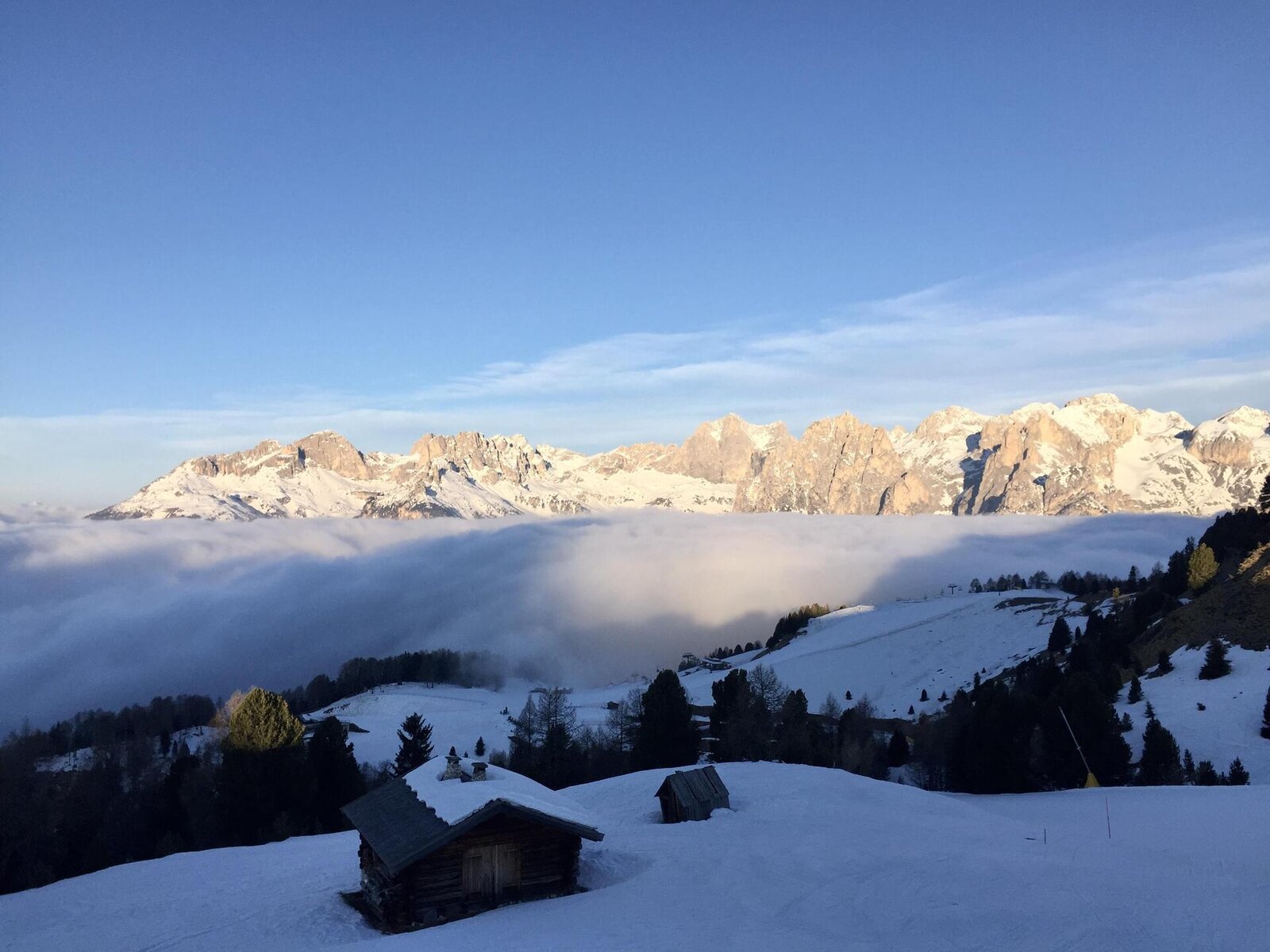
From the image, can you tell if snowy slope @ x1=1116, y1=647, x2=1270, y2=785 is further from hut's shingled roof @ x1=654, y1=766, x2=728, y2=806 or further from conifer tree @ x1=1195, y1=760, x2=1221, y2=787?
hut's shingled roof @ x1=654, y1=766, x2=728, y2=806

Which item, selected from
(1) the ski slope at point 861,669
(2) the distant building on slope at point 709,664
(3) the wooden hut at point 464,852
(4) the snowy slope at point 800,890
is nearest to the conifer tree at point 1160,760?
(4) the snowy slope at point 800,890

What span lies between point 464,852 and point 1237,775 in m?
36.3

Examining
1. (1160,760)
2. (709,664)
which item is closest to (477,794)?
(1160,760)

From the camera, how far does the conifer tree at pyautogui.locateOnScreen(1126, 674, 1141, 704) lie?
54.3m

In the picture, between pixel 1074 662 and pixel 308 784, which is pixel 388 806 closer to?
pixel 308 784

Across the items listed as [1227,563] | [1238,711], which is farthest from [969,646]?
[1238,711]

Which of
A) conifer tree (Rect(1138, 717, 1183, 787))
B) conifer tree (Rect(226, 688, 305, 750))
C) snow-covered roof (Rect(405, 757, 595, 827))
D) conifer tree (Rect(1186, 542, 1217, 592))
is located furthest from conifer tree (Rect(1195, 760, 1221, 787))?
conifer tree (Rect(226, 688, 305, 750))

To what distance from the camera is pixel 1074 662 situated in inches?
2749

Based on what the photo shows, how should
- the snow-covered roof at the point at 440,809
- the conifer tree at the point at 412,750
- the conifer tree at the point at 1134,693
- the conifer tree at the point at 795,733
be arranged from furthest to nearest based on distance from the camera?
the conifer tree at the point at 412,750, the conifer tree at the point at 795,733, the conifer tree at the point at 1134,693, the snow-covered roof at the point at 440,809

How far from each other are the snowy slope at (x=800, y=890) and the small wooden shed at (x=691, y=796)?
82cm

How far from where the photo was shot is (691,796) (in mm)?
30547

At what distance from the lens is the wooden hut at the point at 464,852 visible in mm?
21578

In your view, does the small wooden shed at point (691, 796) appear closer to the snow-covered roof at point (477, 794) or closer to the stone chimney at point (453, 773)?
the snow-covered roof at point (477, 794)

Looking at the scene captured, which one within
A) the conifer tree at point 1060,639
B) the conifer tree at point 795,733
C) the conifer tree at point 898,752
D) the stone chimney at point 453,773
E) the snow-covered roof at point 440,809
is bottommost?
the conifer tree at point 898,752
